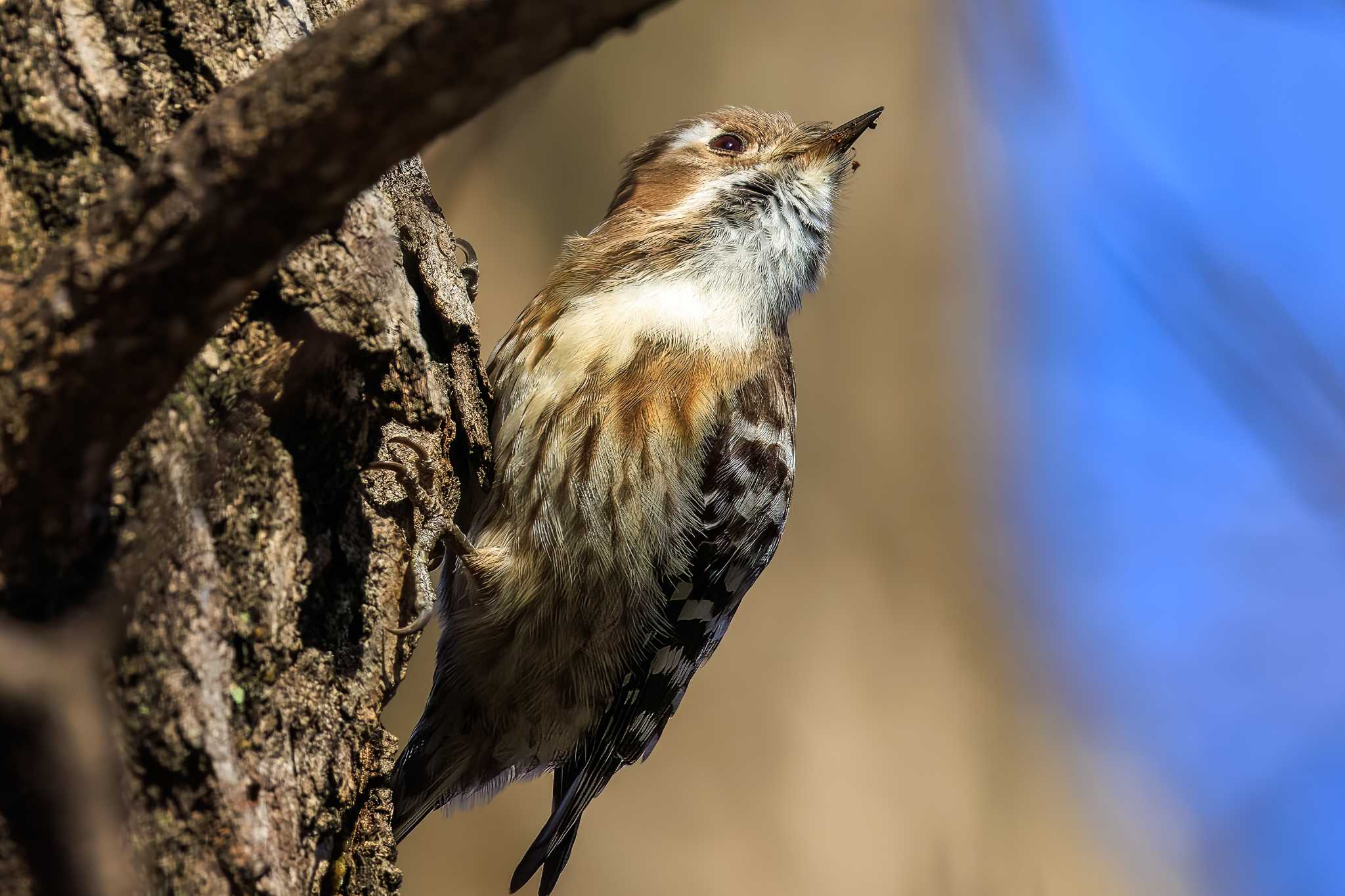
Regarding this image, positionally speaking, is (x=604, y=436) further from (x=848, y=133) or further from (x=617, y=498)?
(x=848, y=133)

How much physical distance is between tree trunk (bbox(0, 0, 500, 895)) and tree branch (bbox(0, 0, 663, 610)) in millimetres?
43

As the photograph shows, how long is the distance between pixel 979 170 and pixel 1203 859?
3.56 m

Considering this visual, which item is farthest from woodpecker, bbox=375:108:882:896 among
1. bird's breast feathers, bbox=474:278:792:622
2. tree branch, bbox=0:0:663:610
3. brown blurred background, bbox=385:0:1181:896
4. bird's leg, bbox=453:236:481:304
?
tree branch, bbox=0:0:663:610

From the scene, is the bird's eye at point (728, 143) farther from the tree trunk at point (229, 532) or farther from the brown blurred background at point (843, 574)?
the tree trunk at point (229, 532)

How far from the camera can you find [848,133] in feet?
11.3

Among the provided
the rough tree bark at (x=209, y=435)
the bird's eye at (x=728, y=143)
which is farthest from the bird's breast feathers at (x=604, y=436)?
the bird's eye at (x=728, y=143)

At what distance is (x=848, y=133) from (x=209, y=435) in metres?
2.30

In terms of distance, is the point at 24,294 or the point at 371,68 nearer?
the point at 371,68

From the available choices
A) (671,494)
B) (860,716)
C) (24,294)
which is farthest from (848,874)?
(24,294)

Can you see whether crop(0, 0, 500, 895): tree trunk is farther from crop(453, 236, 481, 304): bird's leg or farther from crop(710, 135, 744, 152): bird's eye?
crop(710, 135, 744, 152): bird's eye

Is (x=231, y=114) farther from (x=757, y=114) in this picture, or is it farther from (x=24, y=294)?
(x=757, y=114)

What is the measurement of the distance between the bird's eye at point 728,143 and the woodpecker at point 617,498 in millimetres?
163

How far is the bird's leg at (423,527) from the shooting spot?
7.34 feet

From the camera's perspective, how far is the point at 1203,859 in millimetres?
6039
